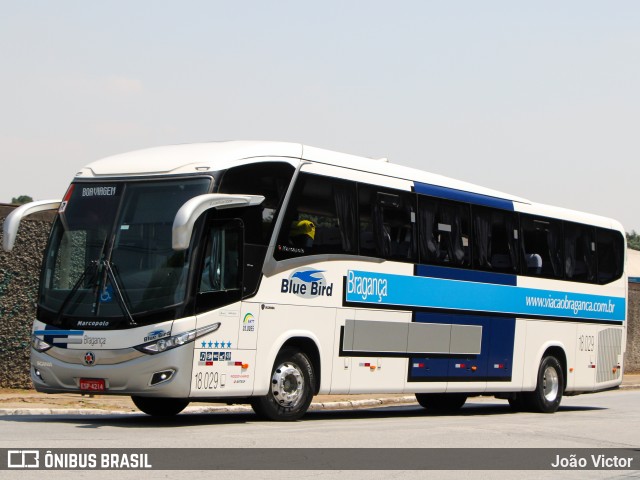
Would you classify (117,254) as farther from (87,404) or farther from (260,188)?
(87,404)

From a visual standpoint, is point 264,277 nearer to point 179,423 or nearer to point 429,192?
point 179,423

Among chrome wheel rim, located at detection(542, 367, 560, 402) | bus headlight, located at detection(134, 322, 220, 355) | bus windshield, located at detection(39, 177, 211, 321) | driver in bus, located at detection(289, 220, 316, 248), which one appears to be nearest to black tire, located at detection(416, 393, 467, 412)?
chrome wheel rim, located at detection(542, 367, 560, 402)

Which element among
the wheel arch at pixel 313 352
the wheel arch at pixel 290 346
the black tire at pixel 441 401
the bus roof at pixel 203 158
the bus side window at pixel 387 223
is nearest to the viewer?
the bus roof at pixel 203 158

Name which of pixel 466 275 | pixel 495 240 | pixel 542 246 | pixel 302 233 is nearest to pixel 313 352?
pixel 302 233

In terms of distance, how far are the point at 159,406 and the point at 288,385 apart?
205cm

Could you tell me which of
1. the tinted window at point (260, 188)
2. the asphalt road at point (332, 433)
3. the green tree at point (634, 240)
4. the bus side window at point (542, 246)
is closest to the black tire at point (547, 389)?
the asphalt road at point (332, 433)

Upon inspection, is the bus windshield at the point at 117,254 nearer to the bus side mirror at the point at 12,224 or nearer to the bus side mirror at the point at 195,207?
the bus side mirror at the point at 195,207

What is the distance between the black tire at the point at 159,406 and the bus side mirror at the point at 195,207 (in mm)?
3294

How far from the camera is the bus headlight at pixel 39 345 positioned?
1446cm

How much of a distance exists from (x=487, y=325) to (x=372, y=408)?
11.2 ft

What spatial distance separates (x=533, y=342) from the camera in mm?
21125

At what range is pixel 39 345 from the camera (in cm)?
1456

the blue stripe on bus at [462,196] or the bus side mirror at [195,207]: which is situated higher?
the blue stripe on bus at [462,196]
